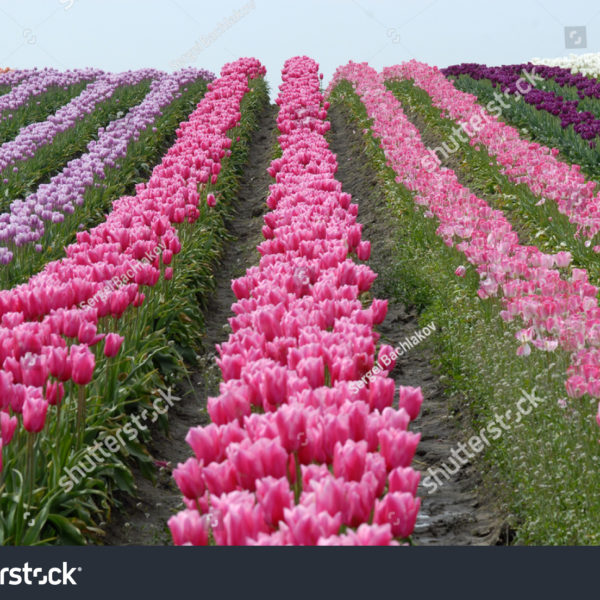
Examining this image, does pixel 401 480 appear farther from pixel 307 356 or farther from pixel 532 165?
pixel 532 165

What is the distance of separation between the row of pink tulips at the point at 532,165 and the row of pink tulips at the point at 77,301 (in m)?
4.70

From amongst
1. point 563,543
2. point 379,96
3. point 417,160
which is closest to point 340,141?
point 379,96

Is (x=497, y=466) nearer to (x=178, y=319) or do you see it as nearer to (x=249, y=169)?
(x=178, y=319)

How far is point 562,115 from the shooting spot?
18.6 meters

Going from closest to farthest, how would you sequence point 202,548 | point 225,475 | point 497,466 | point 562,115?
point 202,548 → point 225,475 → point 497,466 → point 562,115

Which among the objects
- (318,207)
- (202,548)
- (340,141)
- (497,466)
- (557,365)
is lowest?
(497,466)

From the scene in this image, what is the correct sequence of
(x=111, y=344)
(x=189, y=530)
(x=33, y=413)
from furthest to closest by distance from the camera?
(x=111, y=344) < (x=33, y=413) < (x=189, y=530)

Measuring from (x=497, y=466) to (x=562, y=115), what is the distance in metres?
14.0

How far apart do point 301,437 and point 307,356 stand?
3.02ft

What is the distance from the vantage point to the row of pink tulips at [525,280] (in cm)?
583

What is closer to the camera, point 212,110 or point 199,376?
point 199,376

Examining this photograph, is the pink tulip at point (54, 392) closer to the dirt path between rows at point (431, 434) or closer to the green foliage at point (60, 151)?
the dirt path between rows at point (431, 434)

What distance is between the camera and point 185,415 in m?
8.27

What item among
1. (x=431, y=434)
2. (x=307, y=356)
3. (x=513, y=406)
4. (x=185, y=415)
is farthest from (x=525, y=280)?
(x=307, y=356)
